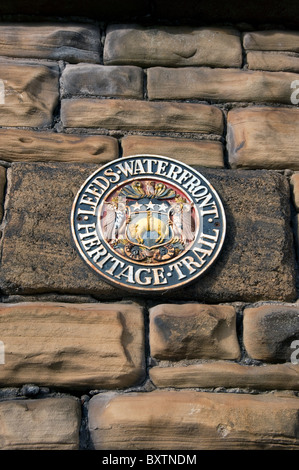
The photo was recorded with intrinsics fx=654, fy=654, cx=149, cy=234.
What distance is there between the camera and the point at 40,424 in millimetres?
2119

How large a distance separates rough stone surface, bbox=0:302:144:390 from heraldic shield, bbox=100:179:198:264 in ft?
0.87

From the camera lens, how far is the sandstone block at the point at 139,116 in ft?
9.11

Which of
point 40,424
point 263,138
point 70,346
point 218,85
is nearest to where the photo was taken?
point 40,424

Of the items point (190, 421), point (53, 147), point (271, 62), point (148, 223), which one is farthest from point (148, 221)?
point (271, 62)

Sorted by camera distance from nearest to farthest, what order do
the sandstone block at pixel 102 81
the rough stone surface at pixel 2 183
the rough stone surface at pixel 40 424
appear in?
the rough stone surface at pixel 40 424, the rough stone surface at pixel 2 183, the sandstone block at pixel 102 81

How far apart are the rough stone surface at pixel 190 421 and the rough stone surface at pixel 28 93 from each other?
1.23 metres

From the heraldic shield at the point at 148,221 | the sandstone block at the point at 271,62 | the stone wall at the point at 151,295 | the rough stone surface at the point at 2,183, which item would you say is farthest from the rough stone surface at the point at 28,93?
the sandstone block at the point at 271,62

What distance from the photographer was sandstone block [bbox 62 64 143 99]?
2857mm

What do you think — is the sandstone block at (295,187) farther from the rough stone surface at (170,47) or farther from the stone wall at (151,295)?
the rough stone surface at (170,47)

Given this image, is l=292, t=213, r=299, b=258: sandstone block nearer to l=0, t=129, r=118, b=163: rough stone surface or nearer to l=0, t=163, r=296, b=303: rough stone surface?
l=0, t=163, r=296, b=303: rough stone surface

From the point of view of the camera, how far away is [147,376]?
2.26 m

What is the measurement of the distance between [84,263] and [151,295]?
0.27 m

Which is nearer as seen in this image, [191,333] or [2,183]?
[191,333]

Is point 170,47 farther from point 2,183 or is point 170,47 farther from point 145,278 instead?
point 145,278
